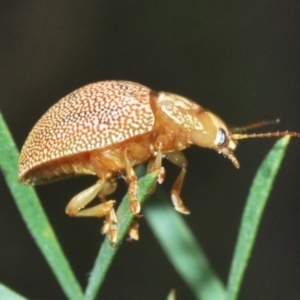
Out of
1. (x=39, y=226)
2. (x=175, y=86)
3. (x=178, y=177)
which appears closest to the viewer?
(x=39, y=226)

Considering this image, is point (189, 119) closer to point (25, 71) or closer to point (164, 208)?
point (164, 208)

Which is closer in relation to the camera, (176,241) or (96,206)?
(176,241)

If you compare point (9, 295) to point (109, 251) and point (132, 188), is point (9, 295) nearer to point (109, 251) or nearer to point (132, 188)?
point (109, 251)

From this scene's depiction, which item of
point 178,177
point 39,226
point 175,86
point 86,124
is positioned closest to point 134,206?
point 39,226

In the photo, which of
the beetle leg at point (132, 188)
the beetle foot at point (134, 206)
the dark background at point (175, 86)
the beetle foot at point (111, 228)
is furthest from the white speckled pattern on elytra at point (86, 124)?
the dark background at point (175, 86)

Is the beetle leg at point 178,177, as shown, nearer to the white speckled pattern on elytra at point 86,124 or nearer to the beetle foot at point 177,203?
the beetle foot at point 177,203

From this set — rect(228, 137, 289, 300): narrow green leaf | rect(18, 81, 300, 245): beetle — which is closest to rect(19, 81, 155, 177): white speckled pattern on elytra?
rect(18, 81, 300, 245): beetle

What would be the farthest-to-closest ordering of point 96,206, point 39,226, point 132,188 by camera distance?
point 96,206 → point 132,188 → point 39,226
